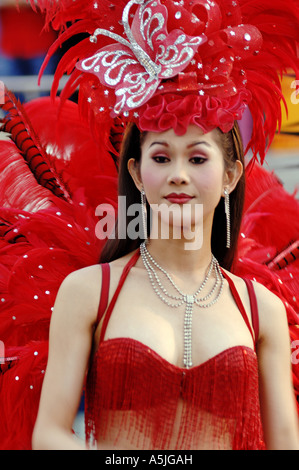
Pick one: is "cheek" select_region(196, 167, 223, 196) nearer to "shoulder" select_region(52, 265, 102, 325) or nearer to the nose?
the nose

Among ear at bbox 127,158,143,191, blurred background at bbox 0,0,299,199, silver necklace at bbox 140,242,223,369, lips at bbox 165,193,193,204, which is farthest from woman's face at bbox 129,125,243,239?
blurred background at bbox 0,0,299,199

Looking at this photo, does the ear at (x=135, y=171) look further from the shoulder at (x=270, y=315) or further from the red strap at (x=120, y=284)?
the shoulder at (x=270, y=315)

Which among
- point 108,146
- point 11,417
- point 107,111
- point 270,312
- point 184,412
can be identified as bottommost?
point 11,417

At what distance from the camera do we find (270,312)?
231 centimetres

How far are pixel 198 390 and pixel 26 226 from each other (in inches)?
37.8

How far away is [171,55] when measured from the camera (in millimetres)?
2174

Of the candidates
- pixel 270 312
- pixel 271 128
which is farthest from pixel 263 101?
pixel 270 312

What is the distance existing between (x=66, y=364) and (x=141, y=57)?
929 millimetres

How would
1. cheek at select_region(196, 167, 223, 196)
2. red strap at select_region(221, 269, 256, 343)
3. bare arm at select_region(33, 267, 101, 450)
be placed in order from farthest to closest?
red strap at select_region(221, 269, 256, 343) < cheek at select_region(196, 167, 223, 196) < bare arm at select_region(33, 267, 101, 450)

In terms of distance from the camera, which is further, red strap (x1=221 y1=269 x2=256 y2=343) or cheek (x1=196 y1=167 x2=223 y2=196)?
red strap (x1=221 y1=269 x2=256 y2=343)

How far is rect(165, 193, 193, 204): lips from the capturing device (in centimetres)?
212

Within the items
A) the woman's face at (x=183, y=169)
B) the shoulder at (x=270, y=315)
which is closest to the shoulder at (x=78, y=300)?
the woman's face at (x=183, y=169)

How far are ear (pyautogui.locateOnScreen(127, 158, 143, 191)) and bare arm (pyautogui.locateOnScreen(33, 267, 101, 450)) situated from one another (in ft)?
1.18

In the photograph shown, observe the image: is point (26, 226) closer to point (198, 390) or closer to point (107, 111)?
point (107, 111)
